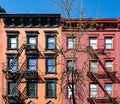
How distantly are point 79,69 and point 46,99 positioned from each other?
16.2 ft

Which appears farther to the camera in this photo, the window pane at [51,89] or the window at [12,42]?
the window at [12,42]

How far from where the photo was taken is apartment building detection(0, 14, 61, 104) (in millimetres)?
46656

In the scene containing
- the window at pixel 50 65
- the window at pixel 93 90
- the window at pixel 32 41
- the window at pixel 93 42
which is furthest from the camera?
the window at pixel 93 42

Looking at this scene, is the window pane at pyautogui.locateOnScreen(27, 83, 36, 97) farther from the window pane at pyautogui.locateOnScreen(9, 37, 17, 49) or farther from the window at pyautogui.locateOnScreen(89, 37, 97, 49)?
the window at pyautogui.locateOnScreen(89, 37, 97, 49)

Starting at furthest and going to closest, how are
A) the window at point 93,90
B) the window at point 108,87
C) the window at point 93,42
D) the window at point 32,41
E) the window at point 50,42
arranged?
the window at point 50,42, the window at point 93,42, the window at point 32,41, the window at point 108,87, the window at point 93,90

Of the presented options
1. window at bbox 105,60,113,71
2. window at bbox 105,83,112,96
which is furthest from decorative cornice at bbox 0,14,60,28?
window at bbox 105,83,112,96

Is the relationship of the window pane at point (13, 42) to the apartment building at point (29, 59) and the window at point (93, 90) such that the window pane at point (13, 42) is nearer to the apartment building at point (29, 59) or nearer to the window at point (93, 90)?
the apartment building at point (29, 59)

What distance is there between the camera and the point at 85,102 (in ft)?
152

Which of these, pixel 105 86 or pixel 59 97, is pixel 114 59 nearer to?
pixel 105 86

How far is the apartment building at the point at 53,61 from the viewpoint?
46.5 meters

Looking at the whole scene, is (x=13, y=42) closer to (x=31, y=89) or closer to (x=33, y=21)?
(x=33, y=21)

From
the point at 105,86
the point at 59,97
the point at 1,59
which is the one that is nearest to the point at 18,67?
the point at 1,59

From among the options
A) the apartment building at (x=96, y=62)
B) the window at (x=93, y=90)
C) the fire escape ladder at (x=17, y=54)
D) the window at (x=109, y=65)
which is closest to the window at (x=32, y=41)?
the fire escape ladder at (x=17, y=54)

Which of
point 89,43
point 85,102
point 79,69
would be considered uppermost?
point 89,43
